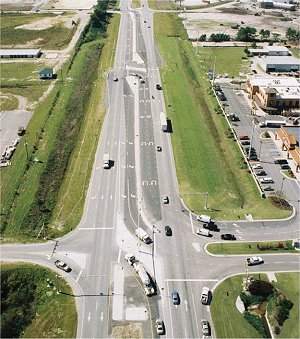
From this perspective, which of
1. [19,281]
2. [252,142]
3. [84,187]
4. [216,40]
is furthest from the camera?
[216,40]

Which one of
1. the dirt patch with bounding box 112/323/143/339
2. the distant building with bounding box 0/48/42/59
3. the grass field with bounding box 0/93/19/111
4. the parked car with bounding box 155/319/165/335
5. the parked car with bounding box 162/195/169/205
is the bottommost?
the dirt patch with bounding box 112/323/143/339

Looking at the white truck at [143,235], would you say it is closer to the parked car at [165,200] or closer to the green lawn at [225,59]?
the parked car at [165,200]

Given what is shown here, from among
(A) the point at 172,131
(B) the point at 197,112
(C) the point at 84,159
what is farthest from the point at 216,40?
(C) the point at 84,159

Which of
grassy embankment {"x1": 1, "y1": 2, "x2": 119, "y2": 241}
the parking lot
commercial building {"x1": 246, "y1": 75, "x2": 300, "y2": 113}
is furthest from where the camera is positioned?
commercial building {"x1": 246, "y1": 75, "x2": 300, "y2": 113}

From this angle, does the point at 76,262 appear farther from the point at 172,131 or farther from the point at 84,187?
the point at 172,131

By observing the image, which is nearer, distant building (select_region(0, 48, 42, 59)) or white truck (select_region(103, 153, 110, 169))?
white truck (select_region(103, 153, 110, 169))

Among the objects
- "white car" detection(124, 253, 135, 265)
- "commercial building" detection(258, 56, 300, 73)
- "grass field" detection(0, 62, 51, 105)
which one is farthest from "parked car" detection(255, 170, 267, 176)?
"grass field" detection(0, 62, 51, 105)

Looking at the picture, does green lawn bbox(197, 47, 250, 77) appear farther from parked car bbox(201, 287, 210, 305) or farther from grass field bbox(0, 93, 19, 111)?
parked car bbox(201, 287, 210, 305)
